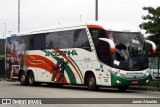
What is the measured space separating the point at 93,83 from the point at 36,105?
8405 mm

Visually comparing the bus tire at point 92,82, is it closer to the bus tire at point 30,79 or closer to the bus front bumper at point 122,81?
the bus front bumper at point 122,81

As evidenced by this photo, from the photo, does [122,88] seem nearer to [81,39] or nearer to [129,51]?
[129,51]

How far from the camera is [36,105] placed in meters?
15.8

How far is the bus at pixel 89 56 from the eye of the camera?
22.8 metres

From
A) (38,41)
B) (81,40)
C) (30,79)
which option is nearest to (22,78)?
(30,79)

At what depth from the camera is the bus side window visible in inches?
953

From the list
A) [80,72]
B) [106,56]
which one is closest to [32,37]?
[80,72]

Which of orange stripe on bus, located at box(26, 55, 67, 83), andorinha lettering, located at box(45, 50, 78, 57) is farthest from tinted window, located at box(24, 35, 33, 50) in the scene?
andorinha lettering, located at box(45, 50, 78, 57)

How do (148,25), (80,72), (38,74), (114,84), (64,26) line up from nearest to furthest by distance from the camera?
(114,84) < (80,72) < (64,26) < (38,74) < (148,25)

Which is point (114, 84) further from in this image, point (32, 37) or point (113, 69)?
point (32, 37)

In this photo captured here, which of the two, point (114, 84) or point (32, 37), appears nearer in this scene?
point (114, 84)

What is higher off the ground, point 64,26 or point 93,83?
point 64,26

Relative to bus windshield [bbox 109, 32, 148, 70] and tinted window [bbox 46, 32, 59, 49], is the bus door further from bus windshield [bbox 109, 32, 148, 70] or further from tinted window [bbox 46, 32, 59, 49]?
tinted window [bbox 46, 32, 59, 49]

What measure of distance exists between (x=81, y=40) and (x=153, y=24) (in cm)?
1206
